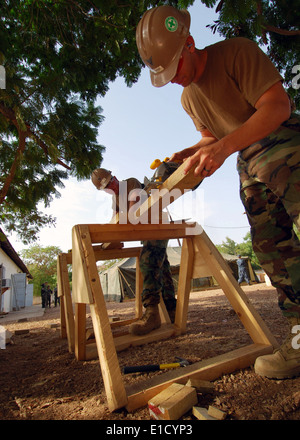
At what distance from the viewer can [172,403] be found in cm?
89

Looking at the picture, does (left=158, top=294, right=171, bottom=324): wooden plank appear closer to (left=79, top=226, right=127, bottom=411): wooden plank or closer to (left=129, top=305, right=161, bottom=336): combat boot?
(left=129, top=305, right=161, bottom=336): combat boot

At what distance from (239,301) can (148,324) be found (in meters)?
0.96

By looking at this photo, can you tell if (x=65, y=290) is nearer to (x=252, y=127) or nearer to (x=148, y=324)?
(x=148, y=324)

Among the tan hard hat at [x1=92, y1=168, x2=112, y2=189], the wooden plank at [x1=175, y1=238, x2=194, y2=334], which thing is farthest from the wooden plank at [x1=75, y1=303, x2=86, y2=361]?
the tan hard hat at [x1=92, y1=168, x2=112, y2=189]

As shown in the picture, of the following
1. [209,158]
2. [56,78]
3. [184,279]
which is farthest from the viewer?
[56,78]

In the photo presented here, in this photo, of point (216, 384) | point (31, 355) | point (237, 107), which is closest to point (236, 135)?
point (237, 107)

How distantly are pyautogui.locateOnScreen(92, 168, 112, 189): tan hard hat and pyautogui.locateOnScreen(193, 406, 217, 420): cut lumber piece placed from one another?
225cm

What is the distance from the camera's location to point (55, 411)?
109cm

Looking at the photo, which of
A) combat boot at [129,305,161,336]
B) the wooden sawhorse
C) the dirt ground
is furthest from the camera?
combat boot at [129,305,161,336]

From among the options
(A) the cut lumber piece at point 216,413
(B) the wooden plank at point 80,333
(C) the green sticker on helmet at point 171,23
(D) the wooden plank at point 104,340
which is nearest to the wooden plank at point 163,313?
(B) the wooden plank at point 80,333

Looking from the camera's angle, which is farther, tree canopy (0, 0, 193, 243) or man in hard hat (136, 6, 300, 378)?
tree canopy (0, 0, 193, 243)

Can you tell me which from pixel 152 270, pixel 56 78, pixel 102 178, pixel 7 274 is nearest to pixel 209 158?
pixel 152 270

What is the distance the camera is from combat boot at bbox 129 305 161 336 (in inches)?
84.4

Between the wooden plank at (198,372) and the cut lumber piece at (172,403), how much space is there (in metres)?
0.07
